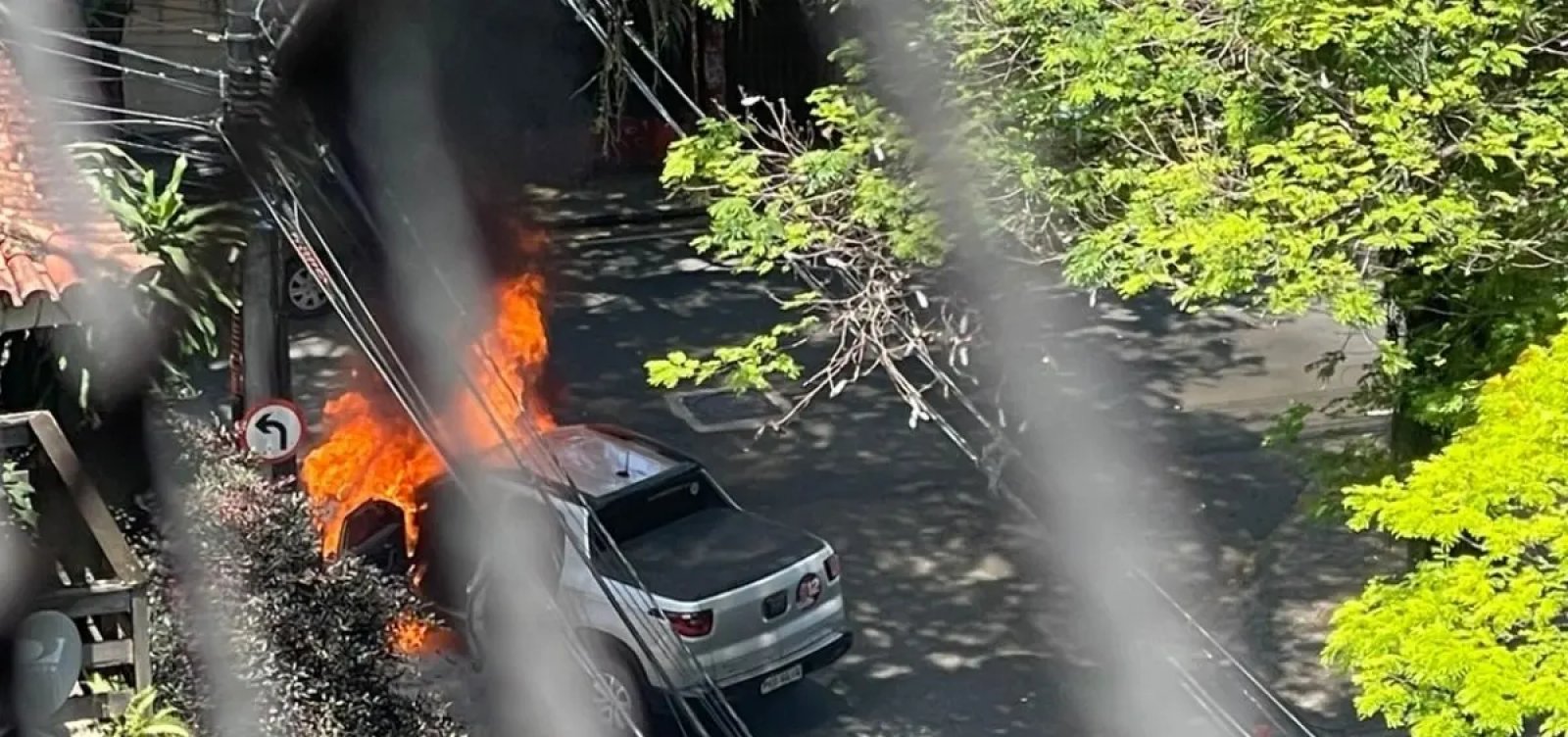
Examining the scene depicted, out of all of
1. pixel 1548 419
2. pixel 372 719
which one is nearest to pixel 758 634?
pixel 372 719

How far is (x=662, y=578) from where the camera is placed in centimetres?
905

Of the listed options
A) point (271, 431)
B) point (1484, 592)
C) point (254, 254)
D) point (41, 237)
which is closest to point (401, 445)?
point (271, 431)

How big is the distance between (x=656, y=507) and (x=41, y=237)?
4.17 metres

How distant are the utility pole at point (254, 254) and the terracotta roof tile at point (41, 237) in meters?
1.18

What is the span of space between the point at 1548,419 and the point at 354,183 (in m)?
5.69

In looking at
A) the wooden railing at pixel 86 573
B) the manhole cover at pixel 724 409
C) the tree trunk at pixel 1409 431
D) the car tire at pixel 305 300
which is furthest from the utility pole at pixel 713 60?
the tree trunk at pixel 1409 431

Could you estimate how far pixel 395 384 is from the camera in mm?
8523

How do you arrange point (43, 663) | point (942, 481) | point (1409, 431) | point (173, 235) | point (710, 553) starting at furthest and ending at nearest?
point (942, 481) → point (710, 553) → point (173, 235) → point (1409, 431) → point (43, 663)

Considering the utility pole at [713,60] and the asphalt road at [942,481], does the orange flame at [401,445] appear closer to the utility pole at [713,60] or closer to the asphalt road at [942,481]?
the asphalt road at [942,481]

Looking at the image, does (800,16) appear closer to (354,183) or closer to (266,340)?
(354,183)

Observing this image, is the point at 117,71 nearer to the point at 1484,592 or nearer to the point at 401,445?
the point at 401,445

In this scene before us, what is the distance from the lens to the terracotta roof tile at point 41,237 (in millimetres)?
5910

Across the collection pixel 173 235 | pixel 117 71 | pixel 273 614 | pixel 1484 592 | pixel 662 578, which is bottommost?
pixel 662 578

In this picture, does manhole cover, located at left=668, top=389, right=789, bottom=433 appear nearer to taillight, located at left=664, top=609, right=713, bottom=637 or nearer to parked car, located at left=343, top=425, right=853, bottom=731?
parked car, located at left=343, top=425, right=853, bottom=731
